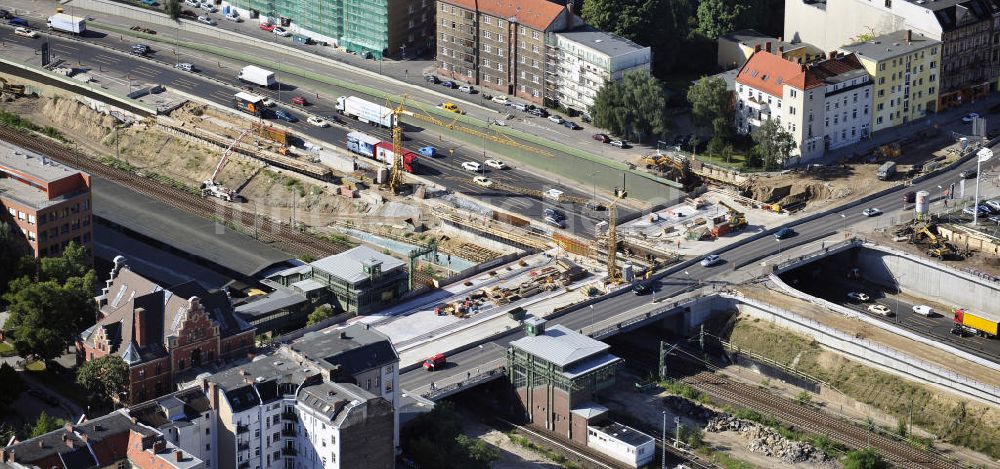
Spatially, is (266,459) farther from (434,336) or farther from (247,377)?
(434,336)

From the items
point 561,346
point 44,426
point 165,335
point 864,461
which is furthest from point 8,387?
point 864,461

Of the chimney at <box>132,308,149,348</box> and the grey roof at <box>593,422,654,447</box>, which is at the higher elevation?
the chimney at <box>132,308,149,348</box>

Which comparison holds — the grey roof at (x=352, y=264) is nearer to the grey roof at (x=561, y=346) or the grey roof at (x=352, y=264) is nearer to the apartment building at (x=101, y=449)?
the grey roof at (x=561, y=346)

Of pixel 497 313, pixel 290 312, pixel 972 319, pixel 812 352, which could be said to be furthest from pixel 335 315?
pixel 972 319

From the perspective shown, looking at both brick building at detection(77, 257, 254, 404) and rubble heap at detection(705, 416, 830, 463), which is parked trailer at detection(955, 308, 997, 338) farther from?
brick building at detection(77, 257, 254, 404)

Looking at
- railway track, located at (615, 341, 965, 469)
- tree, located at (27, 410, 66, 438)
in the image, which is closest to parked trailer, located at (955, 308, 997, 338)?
railway track, located at (615, 341, 965, 469)

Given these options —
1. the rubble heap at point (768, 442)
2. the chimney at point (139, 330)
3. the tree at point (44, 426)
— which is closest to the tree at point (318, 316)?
the chimney at point (139, 330)

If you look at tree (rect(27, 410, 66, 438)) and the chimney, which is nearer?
tree (rect(27, 410, 66, 438))
